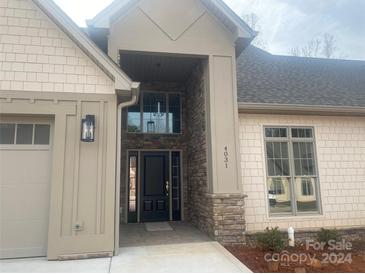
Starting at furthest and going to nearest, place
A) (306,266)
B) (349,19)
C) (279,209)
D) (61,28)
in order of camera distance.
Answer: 1. (349,19)
2. (279,209)
3. (61,28)
4. (306,266)

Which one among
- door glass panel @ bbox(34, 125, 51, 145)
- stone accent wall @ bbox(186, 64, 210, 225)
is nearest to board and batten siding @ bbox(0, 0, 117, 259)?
door glass panel @ bbox(34, 125, 51, 145)

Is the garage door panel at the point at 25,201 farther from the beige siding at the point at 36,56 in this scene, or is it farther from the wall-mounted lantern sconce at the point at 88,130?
the beige siding at the point at 36,56

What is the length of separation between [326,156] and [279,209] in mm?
1871

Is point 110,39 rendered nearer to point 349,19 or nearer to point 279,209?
point 279,209

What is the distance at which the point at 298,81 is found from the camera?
362 inches

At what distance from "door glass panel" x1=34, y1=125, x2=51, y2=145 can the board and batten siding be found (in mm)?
261

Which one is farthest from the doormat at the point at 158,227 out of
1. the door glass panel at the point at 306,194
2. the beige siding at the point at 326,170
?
the door glass panel at the point at 306,194

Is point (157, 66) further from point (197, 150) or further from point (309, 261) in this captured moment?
point (309, 261)

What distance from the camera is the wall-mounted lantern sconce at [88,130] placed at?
5332 mm

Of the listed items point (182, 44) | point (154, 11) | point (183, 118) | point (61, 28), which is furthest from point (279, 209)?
point (61, 28)

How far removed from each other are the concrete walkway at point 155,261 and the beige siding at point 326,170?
1708mm

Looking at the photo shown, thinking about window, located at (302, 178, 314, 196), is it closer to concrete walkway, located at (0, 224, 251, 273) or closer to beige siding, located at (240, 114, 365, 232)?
beige siding, located at (240, 114, 365, 232)

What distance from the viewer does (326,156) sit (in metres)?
7.57

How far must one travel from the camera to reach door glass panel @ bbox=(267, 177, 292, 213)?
7.21m
